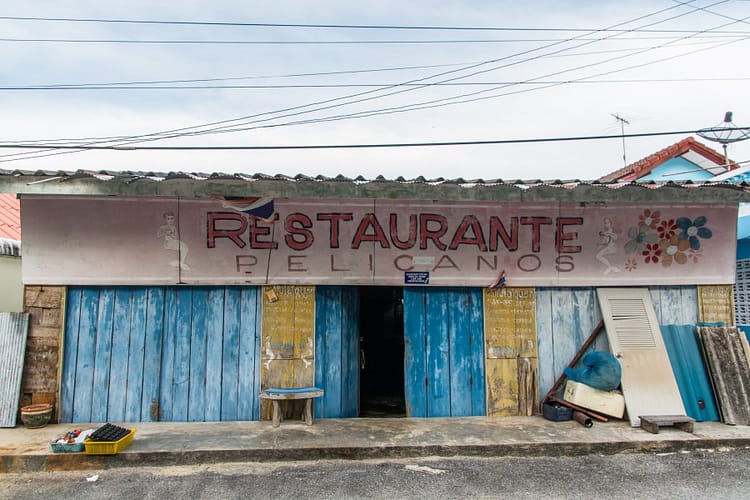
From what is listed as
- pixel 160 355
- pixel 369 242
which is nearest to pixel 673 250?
pixel 369 242

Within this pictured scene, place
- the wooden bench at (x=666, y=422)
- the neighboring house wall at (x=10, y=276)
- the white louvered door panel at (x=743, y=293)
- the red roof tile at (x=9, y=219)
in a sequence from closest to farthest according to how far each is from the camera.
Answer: the wooden bench at (x=666, y=422), the white louvered door panel at (x=743, y=293), the neighboring house wall at (x=10, y=276), the red roof tile at (x=9, y=219)

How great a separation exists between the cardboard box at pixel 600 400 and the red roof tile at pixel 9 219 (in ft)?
34.9

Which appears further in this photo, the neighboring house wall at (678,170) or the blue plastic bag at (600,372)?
the neighboring house wall at (678,170)

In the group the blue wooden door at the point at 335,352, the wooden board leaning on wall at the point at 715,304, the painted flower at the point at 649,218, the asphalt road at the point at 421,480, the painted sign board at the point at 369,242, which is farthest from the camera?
the wooden board leaning on wall at the point at 715,304

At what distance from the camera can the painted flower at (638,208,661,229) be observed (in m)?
7.71

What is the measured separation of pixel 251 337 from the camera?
289 inches

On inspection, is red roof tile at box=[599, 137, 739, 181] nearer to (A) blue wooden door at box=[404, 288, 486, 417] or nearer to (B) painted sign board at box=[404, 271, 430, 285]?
(A) blue wooden door at box=[404, 288, 486, 417]

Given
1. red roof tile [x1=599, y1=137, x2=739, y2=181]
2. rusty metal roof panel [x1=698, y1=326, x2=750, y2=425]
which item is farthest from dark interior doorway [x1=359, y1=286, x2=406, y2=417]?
red roof tile [x1=599, y1=137, x2=739, y2=181]

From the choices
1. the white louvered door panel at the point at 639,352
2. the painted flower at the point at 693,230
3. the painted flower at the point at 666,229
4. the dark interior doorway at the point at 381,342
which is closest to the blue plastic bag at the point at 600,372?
the white louvered door panel at the point at 639,352

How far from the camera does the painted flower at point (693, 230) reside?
7.78 metres

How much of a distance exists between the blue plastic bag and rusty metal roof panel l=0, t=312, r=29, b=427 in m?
7.73

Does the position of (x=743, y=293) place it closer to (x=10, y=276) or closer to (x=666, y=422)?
(x=666, y=422)

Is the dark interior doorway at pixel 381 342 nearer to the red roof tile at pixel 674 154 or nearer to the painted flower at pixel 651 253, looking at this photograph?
the painted flower at pixel 651 253

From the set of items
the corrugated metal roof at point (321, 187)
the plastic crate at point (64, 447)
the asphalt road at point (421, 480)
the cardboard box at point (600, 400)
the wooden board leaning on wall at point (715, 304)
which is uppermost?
the corrugated metal roof at point (321, 187)
